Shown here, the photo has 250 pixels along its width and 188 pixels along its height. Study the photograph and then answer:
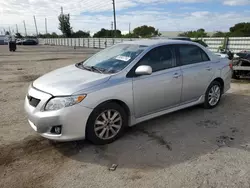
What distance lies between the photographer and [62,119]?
296 cm

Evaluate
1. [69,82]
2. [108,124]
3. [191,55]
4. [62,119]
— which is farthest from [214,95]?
[62,119]

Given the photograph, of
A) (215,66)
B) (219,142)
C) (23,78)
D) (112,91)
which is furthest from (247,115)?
(23,78)

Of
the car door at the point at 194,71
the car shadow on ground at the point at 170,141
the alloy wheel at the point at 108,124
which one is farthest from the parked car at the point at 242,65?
the alloy wheel at the point at 108,124

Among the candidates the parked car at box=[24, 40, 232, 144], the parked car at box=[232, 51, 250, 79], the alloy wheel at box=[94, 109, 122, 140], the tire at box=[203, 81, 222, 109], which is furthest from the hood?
the parked car at box=[232, 51, 250, 79]

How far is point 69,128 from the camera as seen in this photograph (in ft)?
9.93

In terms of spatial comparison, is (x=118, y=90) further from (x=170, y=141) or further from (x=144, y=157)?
(x=170, y=141)

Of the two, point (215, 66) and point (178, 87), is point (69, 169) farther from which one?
point (215, 66)

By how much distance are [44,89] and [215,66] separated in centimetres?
355

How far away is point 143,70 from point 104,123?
1.00 meters

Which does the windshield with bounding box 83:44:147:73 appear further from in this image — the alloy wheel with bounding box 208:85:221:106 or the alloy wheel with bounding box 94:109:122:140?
the alloy wheel with bounding box 208:85:221:106

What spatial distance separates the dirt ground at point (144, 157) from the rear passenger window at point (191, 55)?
1.15 metres

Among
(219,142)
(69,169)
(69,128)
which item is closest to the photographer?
(69,169)

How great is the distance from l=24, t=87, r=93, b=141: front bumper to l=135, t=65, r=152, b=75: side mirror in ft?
3.18

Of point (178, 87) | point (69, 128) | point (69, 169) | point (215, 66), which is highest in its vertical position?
point (215, 66)
